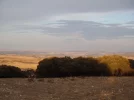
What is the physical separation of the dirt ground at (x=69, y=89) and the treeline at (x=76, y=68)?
17.5ft

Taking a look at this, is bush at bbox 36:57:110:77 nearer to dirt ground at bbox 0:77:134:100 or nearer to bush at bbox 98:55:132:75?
bush at bbox 98:55:132:75

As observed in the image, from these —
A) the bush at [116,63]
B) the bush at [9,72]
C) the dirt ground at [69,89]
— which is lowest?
the dirt ground at [69,89]

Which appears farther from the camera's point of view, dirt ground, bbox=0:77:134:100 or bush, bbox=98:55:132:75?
bush, bbox=98:55:132:75

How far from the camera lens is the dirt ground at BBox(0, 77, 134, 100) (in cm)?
1789

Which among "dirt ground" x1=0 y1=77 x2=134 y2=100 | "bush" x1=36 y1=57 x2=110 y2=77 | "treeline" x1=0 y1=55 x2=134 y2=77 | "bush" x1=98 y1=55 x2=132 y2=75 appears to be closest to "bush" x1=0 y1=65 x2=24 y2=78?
"treeline" x1=0 y1=55 x2=134 y2=77

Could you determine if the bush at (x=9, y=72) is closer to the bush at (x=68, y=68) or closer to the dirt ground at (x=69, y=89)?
the bush at (x=68, y=68)

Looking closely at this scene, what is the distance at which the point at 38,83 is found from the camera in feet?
71.5

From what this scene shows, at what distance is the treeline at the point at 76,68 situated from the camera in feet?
93.7

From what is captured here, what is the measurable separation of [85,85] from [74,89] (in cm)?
133

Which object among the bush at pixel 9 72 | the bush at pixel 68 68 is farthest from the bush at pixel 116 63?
the bush at pixel 9 72

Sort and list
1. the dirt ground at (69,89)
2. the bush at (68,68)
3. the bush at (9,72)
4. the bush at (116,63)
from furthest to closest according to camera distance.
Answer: the bush at (116,63), the bush at (68,68), the bush at (9,72), the dirt ground at (69,89)

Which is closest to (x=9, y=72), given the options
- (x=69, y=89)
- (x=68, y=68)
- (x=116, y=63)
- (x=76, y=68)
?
(x=68, y=68)

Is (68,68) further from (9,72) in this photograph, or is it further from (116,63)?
(9,72)

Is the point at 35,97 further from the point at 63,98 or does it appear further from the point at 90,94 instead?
the point at 90,94
